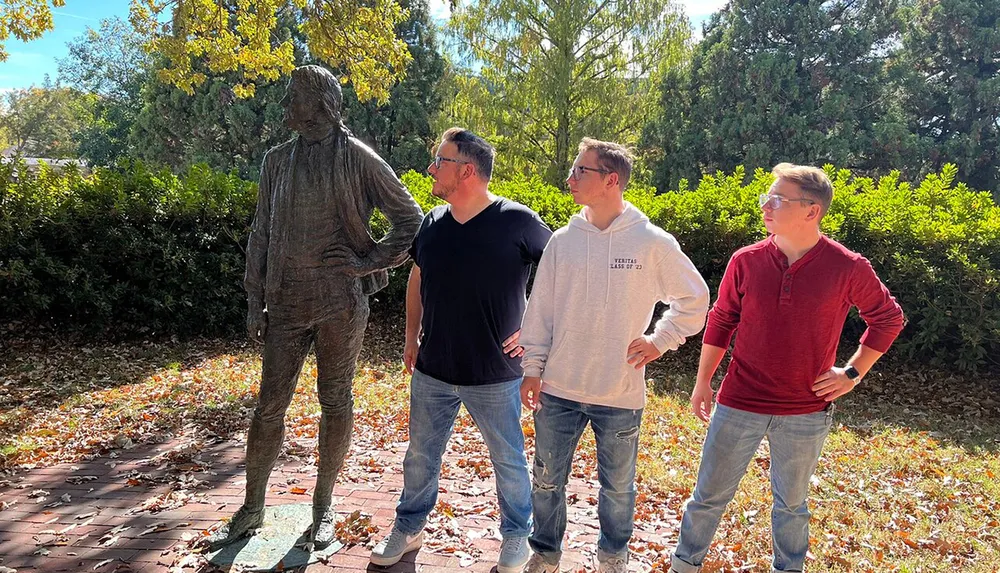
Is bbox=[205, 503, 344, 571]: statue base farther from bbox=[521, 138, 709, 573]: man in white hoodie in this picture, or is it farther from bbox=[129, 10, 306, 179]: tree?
bbox=[129, 10, 306, 179]: tree

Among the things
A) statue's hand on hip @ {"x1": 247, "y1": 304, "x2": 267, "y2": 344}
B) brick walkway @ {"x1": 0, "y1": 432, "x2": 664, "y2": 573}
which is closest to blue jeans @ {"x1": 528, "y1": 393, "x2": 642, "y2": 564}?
brick walkway @ {"x1": 0, "y1": 432, "x2": 664, "y2": 573}

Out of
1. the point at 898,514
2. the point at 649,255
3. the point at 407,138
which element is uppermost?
the point at 407,138

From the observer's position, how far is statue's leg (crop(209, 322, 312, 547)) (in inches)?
130

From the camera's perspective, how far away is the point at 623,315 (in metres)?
2.86

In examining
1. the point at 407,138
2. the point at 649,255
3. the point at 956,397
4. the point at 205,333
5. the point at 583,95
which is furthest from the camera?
the point at 407,138

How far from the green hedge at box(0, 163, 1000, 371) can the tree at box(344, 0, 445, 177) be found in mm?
12967

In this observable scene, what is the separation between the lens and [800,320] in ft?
9.12

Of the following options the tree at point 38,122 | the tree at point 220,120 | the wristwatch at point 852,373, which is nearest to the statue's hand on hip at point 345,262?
the wristwatch at point 852,373

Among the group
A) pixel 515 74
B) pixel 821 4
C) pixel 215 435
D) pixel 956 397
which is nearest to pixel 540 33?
pixel 515 74

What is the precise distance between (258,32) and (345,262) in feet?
22.1

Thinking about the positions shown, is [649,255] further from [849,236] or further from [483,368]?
[849,236]

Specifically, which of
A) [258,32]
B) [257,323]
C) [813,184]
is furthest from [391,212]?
[258,32]

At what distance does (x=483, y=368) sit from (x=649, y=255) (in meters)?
0.89

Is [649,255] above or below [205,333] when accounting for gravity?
above
